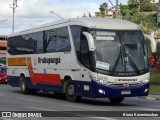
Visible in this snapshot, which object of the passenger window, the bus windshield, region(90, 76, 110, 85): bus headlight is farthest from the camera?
the passenger window

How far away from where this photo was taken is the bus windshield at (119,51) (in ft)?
66.6

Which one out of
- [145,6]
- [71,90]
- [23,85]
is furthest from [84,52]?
[145,6]

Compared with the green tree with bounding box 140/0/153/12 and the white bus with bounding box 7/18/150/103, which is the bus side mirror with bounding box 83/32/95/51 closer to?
the white bus with bounding box 7/18/150/103

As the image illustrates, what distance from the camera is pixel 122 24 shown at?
21.3 meters

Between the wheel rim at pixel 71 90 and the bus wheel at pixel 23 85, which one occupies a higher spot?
the wheel rim at pixel 71 90

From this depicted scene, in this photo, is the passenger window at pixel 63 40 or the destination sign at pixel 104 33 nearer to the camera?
the destination sign at pixel 104 33

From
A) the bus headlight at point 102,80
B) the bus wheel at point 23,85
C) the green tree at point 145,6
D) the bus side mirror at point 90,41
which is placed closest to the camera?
the bus side mirror at point 90,41

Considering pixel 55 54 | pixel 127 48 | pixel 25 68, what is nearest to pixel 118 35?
pixel 127 48

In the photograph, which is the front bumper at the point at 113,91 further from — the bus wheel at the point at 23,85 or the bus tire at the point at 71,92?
the bus wheel at the point at 23,85

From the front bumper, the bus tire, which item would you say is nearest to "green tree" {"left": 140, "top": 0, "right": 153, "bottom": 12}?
the bus tire

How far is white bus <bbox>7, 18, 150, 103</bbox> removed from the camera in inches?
797

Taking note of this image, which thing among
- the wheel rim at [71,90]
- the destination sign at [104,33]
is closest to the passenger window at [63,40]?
the wheel rim at [71,90]

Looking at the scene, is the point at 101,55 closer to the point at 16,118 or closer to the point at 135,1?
the point at 16,118

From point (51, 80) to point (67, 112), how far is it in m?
7.49
